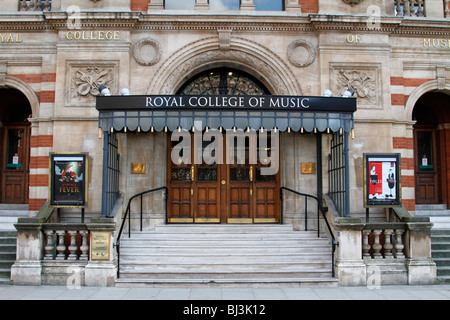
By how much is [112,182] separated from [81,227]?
1.40 meters

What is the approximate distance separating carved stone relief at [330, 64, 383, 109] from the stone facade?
0.03 meters

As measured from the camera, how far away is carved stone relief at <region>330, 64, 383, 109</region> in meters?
10.7

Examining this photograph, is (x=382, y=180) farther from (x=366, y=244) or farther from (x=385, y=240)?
(x=366, y=244)

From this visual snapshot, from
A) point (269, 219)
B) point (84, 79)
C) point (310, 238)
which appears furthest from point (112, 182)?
point (310, 238)

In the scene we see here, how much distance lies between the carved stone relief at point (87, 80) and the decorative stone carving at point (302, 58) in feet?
14.7

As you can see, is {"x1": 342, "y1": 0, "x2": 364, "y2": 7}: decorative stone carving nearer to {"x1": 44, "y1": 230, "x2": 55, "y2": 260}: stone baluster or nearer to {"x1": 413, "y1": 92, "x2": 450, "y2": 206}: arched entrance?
{"x1": 413, "y1": 92, "x2": 450, "y2": 206}: arched entrance

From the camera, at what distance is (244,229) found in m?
10.3

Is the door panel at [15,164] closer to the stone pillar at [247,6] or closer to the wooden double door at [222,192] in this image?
the wooden double door at [222,192]

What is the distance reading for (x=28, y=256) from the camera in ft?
28.4

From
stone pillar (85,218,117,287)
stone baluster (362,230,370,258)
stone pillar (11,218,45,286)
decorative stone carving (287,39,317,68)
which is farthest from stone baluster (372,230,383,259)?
stone pillar (11,218,45,286)

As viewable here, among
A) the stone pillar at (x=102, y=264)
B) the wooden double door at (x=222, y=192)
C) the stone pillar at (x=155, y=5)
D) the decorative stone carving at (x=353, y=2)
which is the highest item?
the decorative stone carving at (x=353, y=2)

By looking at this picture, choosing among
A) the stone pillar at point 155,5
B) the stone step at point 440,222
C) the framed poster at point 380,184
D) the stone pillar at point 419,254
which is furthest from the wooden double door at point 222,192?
the stone step at point 440,222

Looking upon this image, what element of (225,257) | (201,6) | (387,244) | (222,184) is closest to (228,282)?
(225,257)

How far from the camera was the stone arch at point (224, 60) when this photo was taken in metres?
10.8
